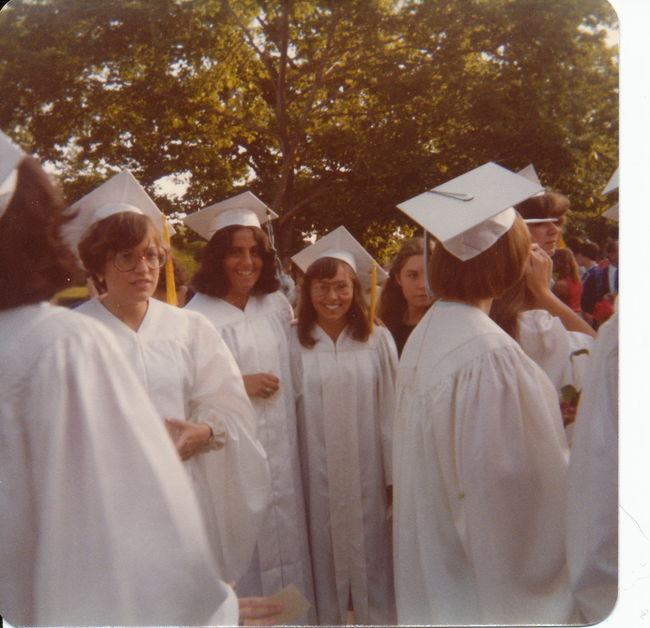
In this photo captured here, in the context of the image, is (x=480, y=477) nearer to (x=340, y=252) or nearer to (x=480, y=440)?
(x=480, y=440)

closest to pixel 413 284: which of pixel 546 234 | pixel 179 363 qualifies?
pixel 546 234

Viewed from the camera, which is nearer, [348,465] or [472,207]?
[472,207]

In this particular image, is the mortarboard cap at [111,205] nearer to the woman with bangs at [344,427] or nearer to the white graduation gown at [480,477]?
the woman with bangs at [344,427]

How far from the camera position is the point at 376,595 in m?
2.06

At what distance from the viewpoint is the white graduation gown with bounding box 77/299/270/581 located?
188cm

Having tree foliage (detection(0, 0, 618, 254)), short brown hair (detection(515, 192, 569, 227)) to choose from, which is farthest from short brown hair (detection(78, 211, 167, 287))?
short brown hair (detection(515, 192, 569, 227))

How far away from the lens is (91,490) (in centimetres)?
174

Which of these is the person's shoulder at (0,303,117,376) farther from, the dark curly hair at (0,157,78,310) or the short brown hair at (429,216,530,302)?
the short brown hair at (429,216,530,302)

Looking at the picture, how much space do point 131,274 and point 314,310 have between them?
0.55 metres

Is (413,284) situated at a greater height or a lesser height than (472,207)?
lesser

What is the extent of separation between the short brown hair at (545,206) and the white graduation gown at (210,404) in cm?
95

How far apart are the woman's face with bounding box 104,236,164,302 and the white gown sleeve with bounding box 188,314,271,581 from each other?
0.59 feet

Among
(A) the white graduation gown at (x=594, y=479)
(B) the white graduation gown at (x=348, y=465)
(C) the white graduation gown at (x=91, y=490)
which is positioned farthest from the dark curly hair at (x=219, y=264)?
(A) the white graduation gown at (x=594, y=479)

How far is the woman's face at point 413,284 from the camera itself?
205 cm
